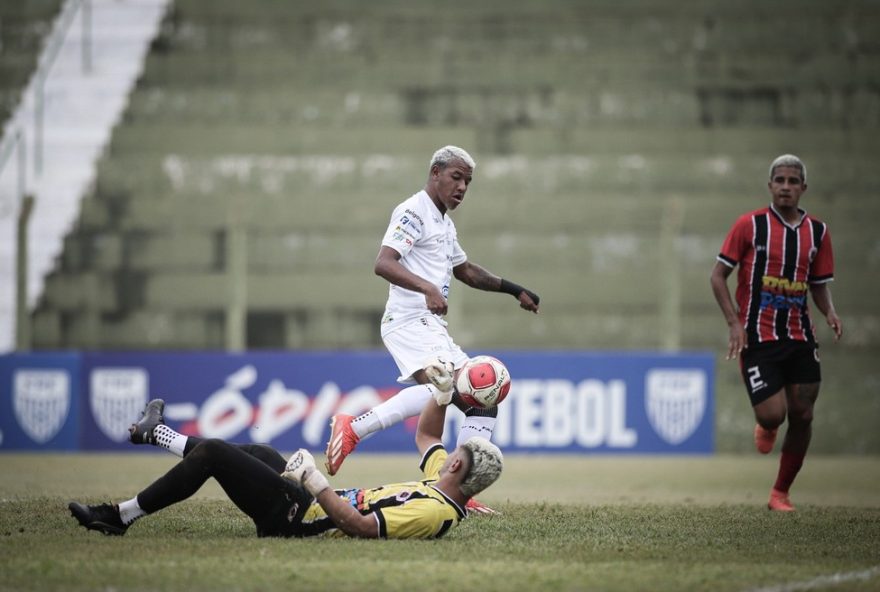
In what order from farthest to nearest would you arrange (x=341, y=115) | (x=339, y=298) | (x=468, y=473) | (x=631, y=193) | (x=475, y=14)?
1. (x=475, y=14)
2. (x=341, y=115)
3. (x=631, y=193)
4. (x=339, y=298)
5. (x=468, y=473)

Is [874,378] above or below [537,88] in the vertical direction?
below

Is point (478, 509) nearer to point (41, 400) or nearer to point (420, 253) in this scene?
point (420, 253)

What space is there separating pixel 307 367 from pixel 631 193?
23.3ft

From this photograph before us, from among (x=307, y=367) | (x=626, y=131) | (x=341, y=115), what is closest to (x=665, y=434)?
(x=307, y=367)

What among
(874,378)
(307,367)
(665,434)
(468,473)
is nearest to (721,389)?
(665,434)

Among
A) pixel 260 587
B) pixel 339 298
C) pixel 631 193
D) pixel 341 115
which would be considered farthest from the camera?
pixel 341 115

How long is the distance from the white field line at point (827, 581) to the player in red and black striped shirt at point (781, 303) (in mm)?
2792

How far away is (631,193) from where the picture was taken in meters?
20.5

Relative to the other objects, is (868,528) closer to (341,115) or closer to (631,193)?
(631,193)

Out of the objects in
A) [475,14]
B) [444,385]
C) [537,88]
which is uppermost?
[475,14]

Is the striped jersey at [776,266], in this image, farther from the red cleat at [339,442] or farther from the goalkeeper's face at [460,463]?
the goalkeeper's face at [460,463]

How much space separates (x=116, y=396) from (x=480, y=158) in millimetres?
7621

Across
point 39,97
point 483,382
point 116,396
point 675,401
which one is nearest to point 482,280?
point 483,382

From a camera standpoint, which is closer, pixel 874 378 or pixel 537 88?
pixel 874 378
